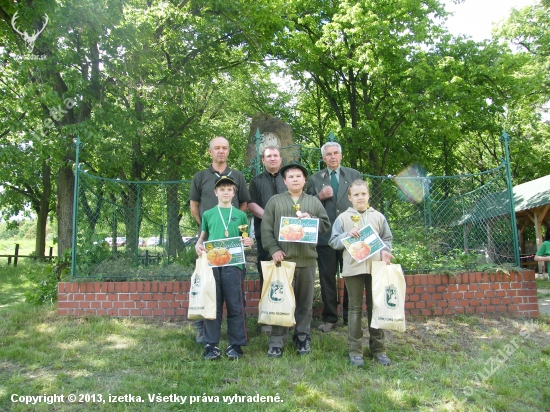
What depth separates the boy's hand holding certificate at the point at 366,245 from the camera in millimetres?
3629

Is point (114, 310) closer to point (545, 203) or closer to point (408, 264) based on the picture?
point (408, 264)

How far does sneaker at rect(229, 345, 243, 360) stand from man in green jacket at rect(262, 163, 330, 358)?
10.9 inches

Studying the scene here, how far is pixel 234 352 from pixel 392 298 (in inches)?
56.3

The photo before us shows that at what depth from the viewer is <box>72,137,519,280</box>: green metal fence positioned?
5.58m

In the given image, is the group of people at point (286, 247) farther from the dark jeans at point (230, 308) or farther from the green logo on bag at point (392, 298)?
the green logo on bag at point (392, 298)

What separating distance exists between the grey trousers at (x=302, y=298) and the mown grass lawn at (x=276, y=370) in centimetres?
21

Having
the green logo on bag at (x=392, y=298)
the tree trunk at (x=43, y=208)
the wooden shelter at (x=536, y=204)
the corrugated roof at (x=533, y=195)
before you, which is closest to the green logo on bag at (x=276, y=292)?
the green logo on bag at (x=392, y=298)

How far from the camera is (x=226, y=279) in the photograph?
12.8 feet

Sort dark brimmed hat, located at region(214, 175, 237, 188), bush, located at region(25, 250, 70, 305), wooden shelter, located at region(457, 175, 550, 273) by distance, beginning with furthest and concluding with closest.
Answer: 1. wooden shelter, located at region(457, 175, 550, 273)
2. bush, located at region(25, 250, 70, 305)
3. dark brimmed hat, located at region(214, 175, 237, 188)

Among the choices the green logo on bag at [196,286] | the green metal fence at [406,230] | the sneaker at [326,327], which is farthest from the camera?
the green metal fence at [406,230]

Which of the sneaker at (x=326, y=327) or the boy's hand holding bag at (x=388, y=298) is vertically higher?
the boy's hand holding bag at (x=388, y=298)

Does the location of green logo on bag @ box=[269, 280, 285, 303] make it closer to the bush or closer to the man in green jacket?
the man in green jacket

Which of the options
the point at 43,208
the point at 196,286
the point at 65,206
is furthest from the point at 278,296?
the point at 43,208

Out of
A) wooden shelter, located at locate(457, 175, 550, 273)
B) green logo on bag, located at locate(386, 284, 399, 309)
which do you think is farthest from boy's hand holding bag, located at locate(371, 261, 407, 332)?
wooden shelter, located at locate(457, 175, 550, 273)
